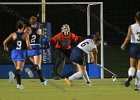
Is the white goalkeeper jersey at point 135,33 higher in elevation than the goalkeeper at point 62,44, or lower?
higher

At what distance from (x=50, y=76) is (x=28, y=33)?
455cm

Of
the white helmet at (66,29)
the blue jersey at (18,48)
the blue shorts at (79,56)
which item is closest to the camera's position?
the blue jersey at (18,48)

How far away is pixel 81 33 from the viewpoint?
95.5 ft

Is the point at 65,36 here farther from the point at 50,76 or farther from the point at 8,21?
the point at 8,21

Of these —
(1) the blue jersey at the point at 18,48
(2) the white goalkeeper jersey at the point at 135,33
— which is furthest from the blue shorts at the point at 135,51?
(1) the blue jersey at the point at 18,48

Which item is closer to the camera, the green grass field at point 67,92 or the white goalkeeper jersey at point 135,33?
the green grass field at point 67,92

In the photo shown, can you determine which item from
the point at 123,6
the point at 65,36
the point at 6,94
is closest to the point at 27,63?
the point at 65,36

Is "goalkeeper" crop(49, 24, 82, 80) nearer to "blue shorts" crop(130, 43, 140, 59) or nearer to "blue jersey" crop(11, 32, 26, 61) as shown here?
"blue jersey" crop(11, 32, 26, 61)

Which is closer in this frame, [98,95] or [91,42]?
[98,95]

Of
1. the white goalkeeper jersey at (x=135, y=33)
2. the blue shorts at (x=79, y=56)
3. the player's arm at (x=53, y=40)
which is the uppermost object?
the white goalkeeper jersey at (x=135, y=33)

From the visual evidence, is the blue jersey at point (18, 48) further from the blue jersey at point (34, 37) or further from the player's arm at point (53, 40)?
the player's arm at point (53, 40)

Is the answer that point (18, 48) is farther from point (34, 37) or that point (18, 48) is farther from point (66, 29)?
point (66, 29)

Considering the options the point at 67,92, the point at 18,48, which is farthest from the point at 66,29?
the point at 67,92

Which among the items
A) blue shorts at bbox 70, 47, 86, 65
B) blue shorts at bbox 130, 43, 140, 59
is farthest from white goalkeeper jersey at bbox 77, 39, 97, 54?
blue shorts at bbox 130, 43, 140, 59
